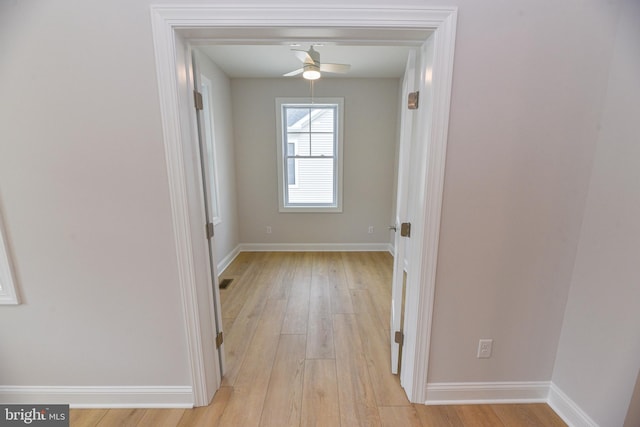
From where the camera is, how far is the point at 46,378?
1533 mm

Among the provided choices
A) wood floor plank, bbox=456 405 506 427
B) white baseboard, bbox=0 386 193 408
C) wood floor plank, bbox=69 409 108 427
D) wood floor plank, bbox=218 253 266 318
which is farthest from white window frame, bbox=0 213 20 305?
wood floor plank, bbox=456 405 506 427

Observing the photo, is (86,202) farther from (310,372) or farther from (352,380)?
(352,380)

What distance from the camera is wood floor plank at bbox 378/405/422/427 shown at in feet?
4.74

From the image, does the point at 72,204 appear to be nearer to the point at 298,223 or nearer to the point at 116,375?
the point at 116,375

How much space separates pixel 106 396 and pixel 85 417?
0.13m

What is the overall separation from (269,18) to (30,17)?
1108mm

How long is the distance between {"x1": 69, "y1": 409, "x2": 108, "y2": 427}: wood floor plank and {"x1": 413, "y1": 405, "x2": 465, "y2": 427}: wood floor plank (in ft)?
6.30

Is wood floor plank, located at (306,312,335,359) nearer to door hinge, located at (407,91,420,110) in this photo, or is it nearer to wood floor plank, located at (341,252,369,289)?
wood floor plank, located at (341,252,369,289)

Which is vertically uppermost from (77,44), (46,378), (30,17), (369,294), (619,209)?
(30,17)

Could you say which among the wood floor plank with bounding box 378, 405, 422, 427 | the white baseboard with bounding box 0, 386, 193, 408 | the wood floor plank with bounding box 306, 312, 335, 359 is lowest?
the wood floor plank with bounding box 306, 312, 335, 359

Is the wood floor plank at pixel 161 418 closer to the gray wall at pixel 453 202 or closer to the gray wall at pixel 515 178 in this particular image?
the gray wall at pixel 453 202

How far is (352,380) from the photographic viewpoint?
1.75 m

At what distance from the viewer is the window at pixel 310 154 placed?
409 cm


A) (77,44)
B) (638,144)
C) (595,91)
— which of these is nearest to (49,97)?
(77,44)
